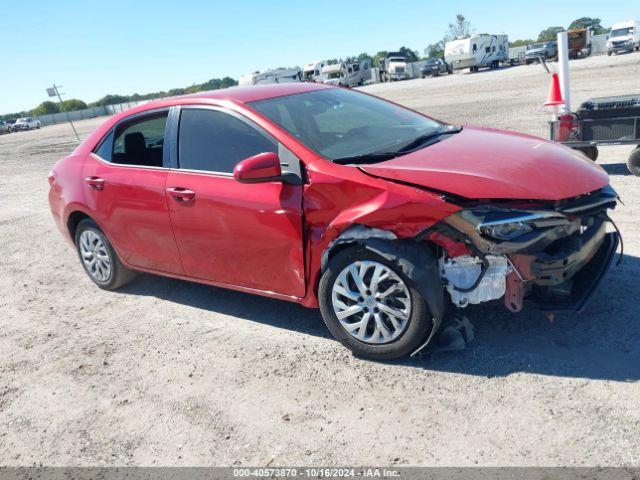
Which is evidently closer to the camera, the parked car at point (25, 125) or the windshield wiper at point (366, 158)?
the windshield wiper at point (366, 158)

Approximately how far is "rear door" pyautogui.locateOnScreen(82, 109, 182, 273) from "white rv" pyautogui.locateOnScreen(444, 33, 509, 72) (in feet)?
156

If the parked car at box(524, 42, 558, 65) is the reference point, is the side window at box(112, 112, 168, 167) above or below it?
above

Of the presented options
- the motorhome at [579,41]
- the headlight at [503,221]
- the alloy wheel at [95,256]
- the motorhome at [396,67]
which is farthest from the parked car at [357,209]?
the motorhome at [396,67]

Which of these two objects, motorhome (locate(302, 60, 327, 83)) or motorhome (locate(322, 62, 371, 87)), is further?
motorhome (locate(302, 60, 327, 83))

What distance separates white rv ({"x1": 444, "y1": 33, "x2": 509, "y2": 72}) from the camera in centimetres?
4819

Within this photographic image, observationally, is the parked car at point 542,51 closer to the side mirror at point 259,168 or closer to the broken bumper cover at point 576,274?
the broken bumper cover at point 576,274

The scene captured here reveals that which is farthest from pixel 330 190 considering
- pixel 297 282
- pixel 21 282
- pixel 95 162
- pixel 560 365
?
pixel 21 282

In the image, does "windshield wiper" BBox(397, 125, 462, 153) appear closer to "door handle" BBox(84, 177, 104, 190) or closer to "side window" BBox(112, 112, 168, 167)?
"side window" BBox(112, 112, 168, 167)

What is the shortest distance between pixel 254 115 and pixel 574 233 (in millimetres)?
2242

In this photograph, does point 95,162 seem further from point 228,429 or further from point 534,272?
point 534,272

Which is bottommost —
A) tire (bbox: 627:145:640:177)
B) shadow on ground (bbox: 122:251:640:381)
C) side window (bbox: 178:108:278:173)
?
shadow on ground (bbox: 122:251:640:381)

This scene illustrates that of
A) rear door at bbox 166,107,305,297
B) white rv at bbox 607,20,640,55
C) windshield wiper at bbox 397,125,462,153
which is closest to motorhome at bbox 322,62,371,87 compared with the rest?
white rv at bbox 607,20,640,55

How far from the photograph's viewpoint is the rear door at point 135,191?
458 centimetres

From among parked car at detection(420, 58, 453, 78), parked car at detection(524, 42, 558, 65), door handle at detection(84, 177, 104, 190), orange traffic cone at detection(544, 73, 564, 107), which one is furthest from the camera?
parked car at detection(420, 58, 453, 78)
